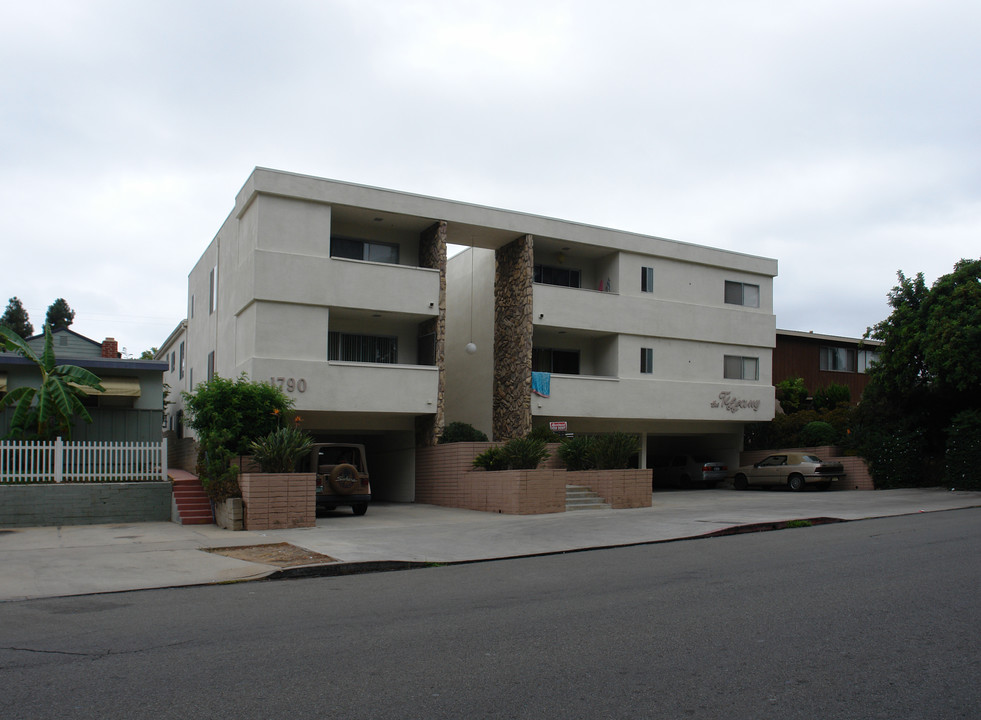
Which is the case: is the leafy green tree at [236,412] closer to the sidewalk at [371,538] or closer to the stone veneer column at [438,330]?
the sidewalk at [371,538]

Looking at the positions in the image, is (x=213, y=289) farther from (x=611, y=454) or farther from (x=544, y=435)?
(x=611, y=454)

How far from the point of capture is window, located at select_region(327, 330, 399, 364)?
87.5ft

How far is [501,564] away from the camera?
1265 centimetres

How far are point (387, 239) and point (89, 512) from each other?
1232cm

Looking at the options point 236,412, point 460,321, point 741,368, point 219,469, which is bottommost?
point 219,469

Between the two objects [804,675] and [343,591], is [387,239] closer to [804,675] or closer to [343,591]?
[343,591]

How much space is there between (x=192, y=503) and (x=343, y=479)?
348cm

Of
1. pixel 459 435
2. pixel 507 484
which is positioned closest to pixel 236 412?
pixel 507 484

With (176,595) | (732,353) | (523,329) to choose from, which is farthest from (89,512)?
(732,353)

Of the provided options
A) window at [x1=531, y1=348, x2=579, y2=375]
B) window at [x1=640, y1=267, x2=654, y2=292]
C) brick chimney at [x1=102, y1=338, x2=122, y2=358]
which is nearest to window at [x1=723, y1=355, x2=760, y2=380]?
window at [x1=640, y1=267, x2=654, y2=292]

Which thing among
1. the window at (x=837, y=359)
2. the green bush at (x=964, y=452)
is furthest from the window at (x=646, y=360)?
the window at (x=837, y=359)

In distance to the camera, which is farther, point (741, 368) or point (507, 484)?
point (741, 368)

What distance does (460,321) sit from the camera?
3175 centimetres

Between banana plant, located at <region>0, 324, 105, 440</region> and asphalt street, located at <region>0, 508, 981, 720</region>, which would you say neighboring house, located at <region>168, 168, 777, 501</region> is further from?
asphalt street, located at <region>0, 508, 981, 720</region>
